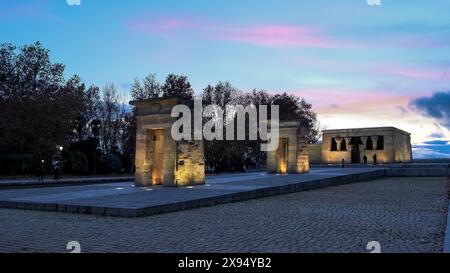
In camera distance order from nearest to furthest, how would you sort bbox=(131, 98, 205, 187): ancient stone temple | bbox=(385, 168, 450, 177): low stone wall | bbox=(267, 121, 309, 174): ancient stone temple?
1. bbox=(131, 98, 205, 187): ancient stone temple
2. bbox=(267, 121, 309, 174): ancient stone temple
3. bbox=(385, 168, 450, 177): low stone wall

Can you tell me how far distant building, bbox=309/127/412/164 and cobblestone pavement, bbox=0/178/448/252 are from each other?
129 feet

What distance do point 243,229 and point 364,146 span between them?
4587 centimetres

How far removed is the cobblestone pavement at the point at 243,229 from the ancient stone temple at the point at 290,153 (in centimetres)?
1523

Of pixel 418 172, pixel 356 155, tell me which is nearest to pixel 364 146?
pixel 356 155

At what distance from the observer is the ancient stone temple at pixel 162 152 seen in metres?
17.8

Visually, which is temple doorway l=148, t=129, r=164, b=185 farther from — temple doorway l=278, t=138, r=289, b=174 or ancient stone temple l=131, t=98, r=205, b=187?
temple doorway l=278, t=138, r=289, b=174

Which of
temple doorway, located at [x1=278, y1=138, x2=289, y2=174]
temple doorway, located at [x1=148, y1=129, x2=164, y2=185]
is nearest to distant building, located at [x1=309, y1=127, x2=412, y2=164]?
temple doorway, located at [x1=278, y1=138, x2=289, y2=174]

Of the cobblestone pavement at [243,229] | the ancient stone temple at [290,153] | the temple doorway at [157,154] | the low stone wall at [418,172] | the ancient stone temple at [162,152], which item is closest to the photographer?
the cobblestone pavement at [243,229]

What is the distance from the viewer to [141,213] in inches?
424

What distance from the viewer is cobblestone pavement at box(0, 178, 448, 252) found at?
706 centimetres

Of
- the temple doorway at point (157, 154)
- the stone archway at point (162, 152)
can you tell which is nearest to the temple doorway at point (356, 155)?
the stone archway at point (162, 152)

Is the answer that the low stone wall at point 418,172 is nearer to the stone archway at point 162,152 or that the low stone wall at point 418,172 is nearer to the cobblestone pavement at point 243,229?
the stone archway at point 162,152

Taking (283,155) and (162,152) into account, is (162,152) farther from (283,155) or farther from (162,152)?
(283,155)

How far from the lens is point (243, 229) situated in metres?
8.77
